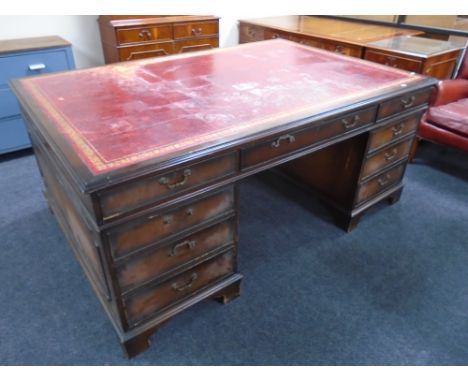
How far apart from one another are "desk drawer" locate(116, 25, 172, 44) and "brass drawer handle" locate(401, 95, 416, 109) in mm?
1820

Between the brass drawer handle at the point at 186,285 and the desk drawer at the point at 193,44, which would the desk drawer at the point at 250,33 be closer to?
the desk drawer at the point at 193,44

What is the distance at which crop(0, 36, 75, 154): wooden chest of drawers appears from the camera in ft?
7.51

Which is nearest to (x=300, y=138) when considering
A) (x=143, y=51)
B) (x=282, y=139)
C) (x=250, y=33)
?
(x=282, y=139)

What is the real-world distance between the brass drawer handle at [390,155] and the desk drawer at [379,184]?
0.09 metres

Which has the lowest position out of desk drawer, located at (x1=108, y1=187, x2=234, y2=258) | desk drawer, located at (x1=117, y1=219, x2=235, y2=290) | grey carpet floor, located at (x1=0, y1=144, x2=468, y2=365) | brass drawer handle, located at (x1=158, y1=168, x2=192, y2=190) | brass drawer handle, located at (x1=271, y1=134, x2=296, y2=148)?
grey carpet floor, located at (x1=0, y1=144, x2=468, y2=365)

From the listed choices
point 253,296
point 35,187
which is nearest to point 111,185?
point 253,296

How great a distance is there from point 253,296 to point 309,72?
3.38 feet

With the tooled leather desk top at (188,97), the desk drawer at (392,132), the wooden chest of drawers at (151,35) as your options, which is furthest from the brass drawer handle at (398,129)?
the wooden chest of drawers at (151,35)

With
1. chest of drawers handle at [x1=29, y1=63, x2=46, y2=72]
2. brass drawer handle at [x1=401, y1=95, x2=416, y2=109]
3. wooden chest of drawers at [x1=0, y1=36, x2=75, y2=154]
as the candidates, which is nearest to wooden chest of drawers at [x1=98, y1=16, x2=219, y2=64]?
wooden chest of drawers at [x1=0, y1=36, x2=75, y2=154]

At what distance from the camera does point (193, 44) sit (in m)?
2.97

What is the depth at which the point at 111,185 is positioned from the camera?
970 millimetres

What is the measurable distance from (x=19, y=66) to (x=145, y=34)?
849mm

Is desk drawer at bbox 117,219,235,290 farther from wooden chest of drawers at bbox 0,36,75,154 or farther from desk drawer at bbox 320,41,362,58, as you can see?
desk drawer at bbox 320,41,362,58

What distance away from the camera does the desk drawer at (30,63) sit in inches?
89.8
